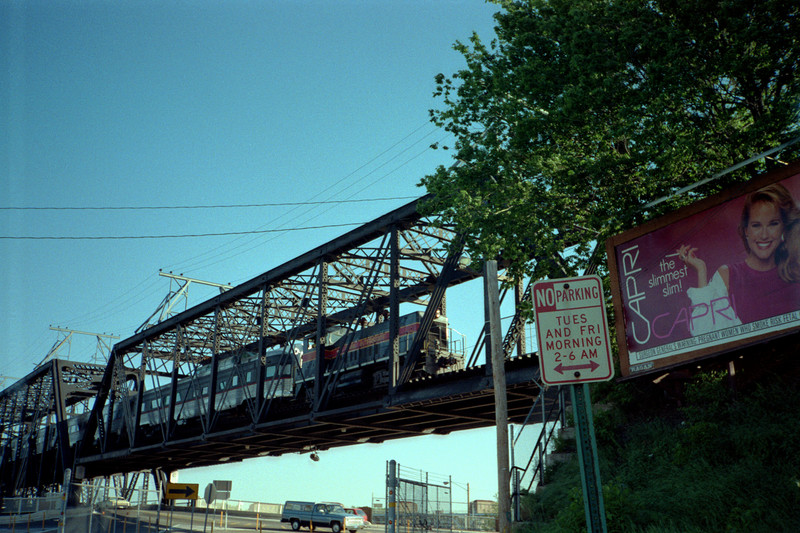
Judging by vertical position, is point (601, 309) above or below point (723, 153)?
below

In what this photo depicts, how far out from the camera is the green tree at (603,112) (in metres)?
15.3

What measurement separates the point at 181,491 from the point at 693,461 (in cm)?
2568

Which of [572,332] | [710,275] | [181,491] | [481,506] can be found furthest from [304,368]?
[572,332]

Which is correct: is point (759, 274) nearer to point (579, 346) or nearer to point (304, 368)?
point (579, 346)

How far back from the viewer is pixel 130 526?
3584 centimetres

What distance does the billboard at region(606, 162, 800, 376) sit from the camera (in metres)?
15.9

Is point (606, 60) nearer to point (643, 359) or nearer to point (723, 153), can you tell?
point (723, 153)

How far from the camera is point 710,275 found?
17438mm

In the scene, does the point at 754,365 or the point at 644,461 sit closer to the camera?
the point at 644,461

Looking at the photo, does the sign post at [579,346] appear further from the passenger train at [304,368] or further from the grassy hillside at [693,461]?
the passenger train at [304,368]

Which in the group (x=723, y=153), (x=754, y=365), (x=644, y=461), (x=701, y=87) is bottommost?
(x=644, y=461)

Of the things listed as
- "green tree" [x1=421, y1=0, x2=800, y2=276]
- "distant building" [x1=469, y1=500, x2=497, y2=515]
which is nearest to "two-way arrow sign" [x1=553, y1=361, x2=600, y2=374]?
"green tree" [x1=421, y1=0, x2=800, y2=276]

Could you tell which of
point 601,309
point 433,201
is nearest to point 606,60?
point 433,201

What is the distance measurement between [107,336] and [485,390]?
8147 centimetres
